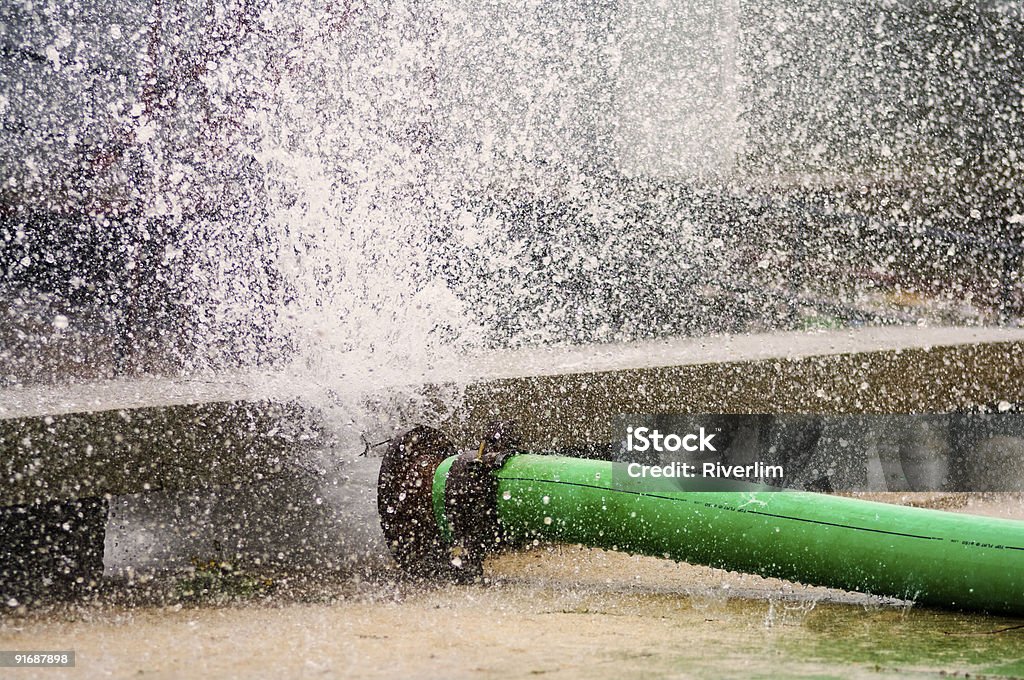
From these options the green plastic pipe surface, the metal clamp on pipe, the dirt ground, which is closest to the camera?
the dirt ground

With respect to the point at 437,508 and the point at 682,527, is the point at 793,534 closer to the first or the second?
the point at 682,527

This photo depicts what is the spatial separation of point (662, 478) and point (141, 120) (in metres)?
4.20

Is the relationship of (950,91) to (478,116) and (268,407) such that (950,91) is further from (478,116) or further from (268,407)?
(268,407)

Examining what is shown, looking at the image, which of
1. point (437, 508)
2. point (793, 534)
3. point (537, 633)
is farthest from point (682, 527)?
point (437, 508)

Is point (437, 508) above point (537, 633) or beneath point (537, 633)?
above

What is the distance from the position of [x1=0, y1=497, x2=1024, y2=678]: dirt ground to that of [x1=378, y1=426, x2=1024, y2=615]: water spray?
0.26 ft

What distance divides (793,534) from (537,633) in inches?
21.9

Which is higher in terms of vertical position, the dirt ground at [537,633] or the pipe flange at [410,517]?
the pipe flange at [410,517]

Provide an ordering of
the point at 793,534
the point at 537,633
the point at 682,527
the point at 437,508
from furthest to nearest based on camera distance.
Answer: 1. the point at 437,508
2. the point at 682,527
3. the point at 793,534
4. the point at 537,633

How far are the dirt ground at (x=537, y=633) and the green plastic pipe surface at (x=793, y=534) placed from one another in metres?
0.08

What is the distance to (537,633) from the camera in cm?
178

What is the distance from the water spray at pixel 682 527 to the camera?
1.88 meters

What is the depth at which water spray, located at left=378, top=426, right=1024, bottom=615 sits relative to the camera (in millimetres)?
1880

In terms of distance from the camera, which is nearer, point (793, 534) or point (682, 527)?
point (793, 534)
